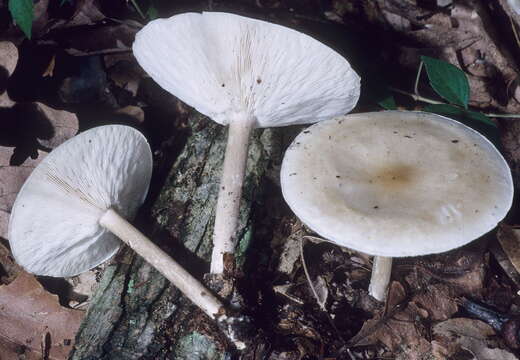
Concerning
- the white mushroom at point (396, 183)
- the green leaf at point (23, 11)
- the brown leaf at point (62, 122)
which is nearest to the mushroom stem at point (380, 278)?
the white mushroom at point (396, 183)

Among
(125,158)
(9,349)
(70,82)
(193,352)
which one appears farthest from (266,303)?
(70,82)

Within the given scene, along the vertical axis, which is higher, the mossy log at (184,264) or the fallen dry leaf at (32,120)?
the fallen dry leaf at (32,120)

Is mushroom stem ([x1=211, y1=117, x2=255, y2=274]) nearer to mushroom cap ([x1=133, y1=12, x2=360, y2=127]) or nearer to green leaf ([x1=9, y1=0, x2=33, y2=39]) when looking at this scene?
mushroom cap ([x1=133, y1=12, x2=360, y2=127])

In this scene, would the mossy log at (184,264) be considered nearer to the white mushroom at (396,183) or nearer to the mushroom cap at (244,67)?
the mushroom cap at (244,67)

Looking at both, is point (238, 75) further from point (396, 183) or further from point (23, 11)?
point (23, 11)

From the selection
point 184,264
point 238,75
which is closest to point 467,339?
point 184,264

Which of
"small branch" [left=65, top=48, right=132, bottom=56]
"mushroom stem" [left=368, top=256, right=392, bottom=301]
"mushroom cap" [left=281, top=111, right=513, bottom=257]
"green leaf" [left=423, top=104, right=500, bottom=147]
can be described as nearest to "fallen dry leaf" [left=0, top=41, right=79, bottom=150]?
"small branch" [left=65, top=48, right=132, bottom=56]
